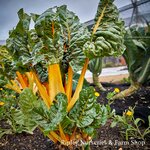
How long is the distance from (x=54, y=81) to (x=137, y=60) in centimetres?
136

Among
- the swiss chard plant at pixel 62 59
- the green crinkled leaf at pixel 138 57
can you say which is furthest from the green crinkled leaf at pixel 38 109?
the green crinkled leaf at pixel 138 57

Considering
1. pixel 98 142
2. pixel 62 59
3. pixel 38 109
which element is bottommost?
pixel 98 142

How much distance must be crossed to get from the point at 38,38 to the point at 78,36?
0.52ft

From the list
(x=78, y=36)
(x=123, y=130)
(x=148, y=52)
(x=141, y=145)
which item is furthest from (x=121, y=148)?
(x=148, y=52)

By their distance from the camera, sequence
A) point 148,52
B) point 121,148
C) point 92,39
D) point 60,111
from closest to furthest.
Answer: point 60,111, point 92,39, point 121,148, point 148,52

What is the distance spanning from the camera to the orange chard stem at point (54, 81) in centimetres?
102

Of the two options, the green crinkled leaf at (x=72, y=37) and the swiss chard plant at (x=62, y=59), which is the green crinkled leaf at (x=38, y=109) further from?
the green crinkled leaf at (x=72, y=37)

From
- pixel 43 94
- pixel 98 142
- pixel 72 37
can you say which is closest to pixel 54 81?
pixel 43 94

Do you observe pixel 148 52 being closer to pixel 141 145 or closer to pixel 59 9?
pixel 141 145

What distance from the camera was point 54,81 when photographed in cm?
104

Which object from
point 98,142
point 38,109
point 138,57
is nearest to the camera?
point 38,109

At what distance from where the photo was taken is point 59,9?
3.36ft

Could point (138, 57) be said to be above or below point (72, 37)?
below

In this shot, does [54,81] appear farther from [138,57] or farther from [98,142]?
[138,57]
